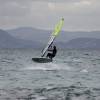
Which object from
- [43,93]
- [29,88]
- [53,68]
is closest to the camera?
[43,93]

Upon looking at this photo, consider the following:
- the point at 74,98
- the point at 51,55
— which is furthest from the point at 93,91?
the point at 51,55

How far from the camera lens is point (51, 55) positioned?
45.9 m

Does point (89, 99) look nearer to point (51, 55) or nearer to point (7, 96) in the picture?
point (7, 96)

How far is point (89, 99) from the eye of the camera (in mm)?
23828

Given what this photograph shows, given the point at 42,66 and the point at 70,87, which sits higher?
the point at 70,87

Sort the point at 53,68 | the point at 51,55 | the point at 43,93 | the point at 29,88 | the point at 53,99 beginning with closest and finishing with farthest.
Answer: the point at 53,99 < the point at 43,93 < the point at 29,88 < the point at 51,55 < the point at 53,68

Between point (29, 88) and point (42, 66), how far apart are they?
20.1 m

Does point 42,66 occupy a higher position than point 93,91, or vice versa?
point 93,91

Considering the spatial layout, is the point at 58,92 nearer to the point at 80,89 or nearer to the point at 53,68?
the point at 80,89

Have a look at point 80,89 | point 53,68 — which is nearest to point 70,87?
point 80,89

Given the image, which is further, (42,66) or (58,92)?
(42,66)

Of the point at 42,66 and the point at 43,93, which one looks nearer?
the point at 43,93

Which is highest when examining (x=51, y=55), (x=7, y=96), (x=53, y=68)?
(x=7, y=96)

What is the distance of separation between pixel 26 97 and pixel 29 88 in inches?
183
